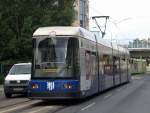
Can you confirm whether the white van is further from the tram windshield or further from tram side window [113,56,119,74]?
tram side window [113,56,119,74]

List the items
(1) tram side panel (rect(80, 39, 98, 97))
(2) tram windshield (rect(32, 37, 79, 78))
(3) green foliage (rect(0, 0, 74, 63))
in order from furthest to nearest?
(3) green foliage (rect(0, 0, 74, 63))
(1) tram side panel (rect(80, 39, 98, 97))
(2) tram windshield (rect(32, 37, 79, 78))

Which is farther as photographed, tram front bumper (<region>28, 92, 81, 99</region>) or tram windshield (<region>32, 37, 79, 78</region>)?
tram windshield (<region>32, 37, 79, 78</region>)

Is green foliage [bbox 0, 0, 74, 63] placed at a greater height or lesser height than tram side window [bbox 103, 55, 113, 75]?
greater

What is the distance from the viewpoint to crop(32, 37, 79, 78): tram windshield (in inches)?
802

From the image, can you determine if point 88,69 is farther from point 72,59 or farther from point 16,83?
point 16,83

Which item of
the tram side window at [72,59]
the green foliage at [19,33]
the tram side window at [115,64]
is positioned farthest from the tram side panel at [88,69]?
the green foliage at [19,33]

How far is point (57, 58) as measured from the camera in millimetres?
20438

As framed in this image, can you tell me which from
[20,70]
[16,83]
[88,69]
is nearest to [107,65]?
[20,70]

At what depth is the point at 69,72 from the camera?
20.4 meters

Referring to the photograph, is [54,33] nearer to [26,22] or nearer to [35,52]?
[35,52]

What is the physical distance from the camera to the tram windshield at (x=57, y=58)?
66.8 feet

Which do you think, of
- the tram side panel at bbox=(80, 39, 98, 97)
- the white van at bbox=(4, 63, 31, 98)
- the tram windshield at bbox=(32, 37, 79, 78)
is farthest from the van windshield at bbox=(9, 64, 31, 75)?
the tram windshield at bbox=(32, 37, 79, 78)

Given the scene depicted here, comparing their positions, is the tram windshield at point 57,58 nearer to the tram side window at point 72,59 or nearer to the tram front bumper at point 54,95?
the tram side window at point 72,59

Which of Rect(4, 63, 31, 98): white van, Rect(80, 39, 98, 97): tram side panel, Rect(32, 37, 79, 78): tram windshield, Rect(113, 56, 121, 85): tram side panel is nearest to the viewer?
Rect(32, 37, 79, 78): tram windshield
